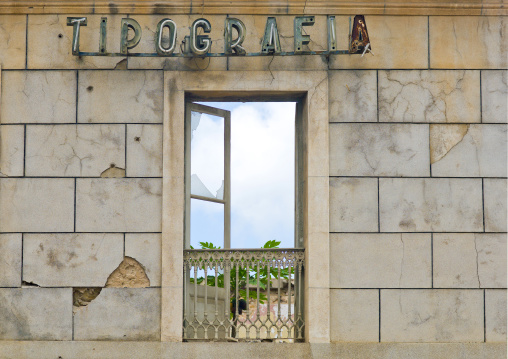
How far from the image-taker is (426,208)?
14031mm

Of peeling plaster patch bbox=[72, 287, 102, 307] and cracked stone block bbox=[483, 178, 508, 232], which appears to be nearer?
peeling plaster patch bbox=[72, 287, 102, 307]

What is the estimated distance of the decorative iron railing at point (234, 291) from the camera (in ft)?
45.8

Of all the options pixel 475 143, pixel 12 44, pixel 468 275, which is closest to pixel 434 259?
pixel 468 275

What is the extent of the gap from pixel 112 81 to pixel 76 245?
2.35m

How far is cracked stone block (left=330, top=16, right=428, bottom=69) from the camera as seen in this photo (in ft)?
47.0

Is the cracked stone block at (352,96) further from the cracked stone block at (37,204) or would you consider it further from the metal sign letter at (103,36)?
the cracked stone block at (37,204)

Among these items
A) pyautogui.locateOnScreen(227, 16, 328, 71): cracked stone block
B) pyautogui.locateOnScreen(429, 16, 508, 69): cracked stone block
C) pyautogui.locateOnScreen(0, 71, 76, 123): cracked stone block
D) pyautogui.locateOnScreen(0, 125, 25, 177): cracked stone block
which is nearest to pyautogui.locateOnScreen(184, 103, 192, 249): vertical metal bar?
pyautogui.locateOnScreen(227, 16, 328, 71): cracked stone block

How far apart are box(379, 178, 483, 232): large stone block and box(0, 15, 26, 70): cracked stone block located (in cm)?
537

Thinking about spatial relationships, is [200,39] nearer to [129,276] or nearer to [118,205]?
[118,205]

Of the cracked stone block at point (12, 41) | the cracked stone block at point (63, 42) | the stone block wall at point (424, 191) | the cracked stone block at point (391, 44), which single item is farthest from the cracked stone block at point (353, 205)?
the cracked stone block at point (12, 41)

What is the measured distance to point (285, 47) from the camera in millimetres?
14320

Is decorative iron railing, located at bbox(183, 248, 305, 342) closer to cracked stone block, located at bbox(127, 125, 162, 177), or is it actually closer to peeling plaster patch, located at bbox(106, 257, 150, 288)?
peeling plaster patch, located at bbox(106, 257, 150, 288)

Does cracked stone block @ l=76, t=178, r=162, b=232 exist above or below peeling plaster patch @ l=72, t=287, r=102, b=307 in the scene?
above

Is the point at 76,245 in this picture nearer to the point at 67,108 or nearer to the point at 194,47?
the point at 67,108
